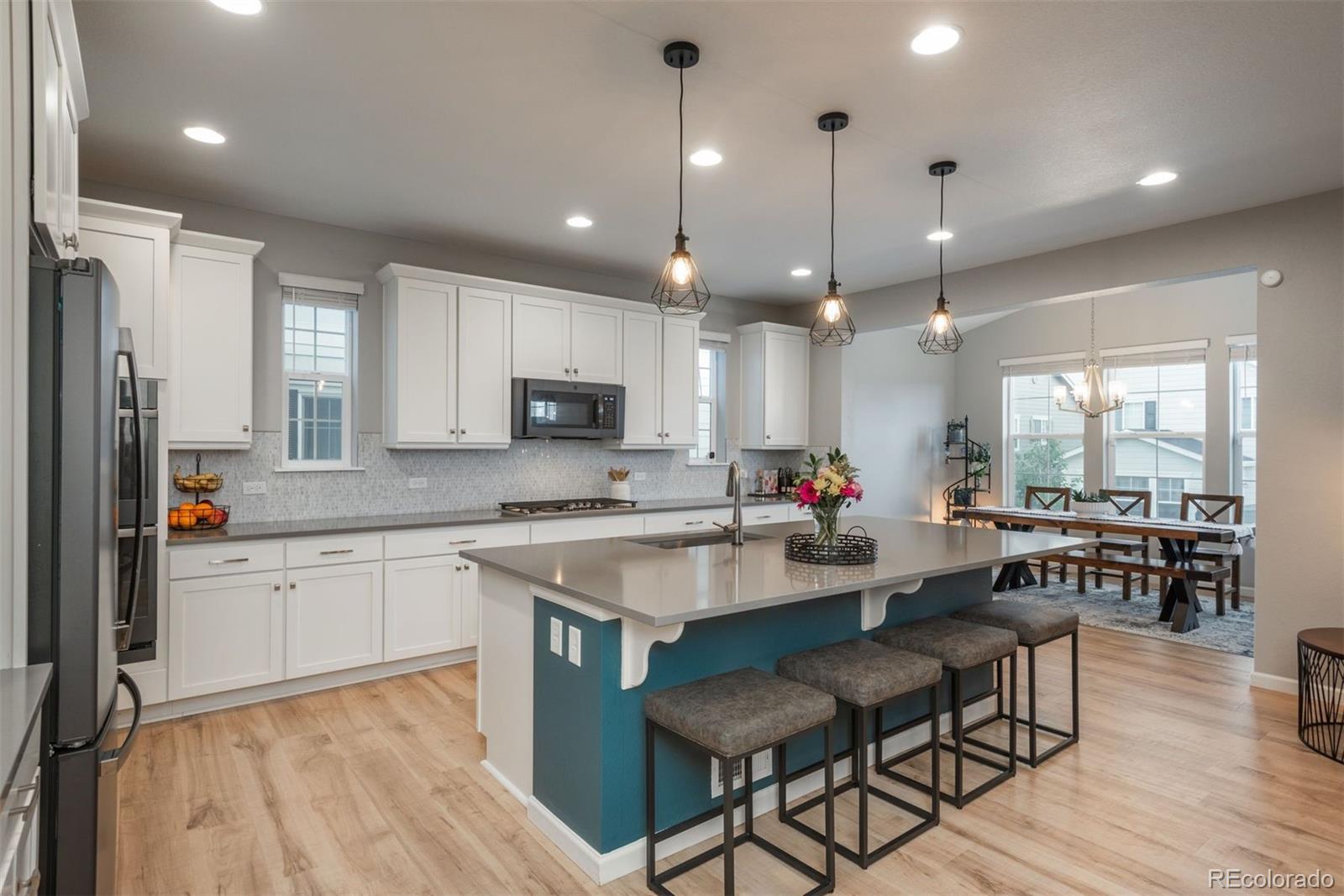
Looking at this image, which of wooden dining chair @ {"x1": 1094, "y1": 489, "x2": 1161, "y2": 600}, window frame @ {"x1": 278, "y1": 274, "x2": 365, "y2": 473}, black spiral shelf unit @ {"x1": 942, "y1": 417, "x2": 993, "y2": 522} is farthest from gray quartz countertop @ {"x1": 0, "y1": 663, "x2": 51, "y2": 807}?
black spiral shelf unit @ {"x1": 942, "y1": 417, "x2": 993, "y2": 522}

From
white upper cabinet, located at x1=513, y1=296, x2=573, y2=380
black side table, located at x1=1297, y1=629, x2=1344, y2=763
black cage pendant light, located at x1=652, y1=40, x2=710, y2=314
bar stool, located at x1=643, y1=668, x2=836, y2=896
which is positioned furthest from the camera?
white upper cabinet, located at x1=513, y1=296, x2=573, y2=380

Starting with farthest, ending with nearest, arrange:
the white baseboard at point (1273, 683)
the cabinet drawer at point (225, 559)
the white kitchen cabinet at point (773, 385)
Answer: the white kitchen cabinet at point (773, 385) < the white baseboard at point (1273, 683) < the cabinet drawer at point (225, 559)

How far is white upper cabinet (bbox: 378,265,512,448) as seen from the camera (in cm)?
436

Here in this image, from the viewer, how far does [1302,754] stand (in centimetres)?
309

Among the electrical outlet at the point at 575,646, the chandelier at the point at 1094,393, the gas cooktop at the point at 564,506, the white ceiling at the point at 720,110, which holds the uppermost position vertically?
the white ceiling at the point at 720,110

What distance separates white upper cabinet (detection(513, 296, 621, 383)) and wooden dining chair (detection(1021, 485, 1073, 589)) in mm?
4334

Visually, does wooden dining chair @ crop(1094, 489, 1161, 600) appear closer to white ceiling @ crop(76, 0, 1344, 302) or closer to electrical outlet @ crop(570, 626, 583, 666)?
white ceiling @ crop(76, 0, 1344, 302)

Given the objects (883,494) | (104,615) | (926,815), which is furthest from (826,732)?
(883,494)

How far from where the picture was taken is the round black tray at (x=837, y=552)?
106 inches

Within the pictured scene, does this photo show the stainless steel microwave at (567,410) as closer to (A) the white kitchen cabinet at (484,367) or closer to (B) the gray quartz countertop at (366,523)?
(A) the white kitchen cabinet at (484,367)

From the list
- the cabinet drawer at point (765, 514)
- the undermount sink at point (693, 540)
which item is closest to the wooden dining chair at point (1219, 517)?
the cabinet drawer at point (765, 514)

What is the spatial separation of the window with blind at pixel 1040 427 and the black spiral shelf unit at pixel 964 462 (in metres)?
0.28

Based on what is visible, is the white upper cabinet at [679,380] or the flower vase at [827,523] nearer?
the flower vase at [827,523]

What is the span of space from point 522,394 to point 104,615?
10.4 ft
